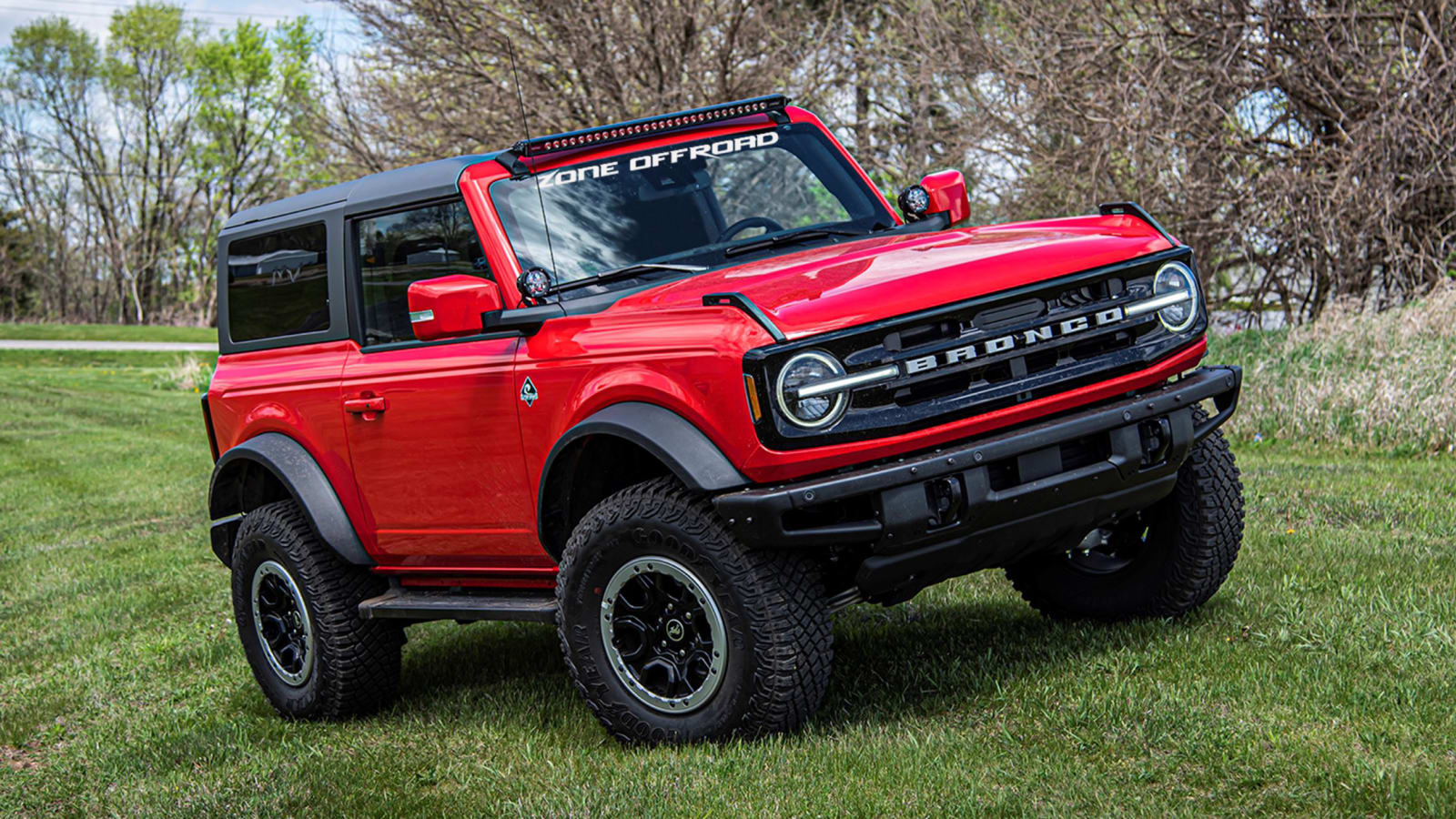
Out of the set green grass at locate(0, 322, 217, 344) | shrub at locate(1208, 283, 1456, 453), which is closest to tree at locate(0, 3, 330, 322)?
green grass at locate(0, 322, 217, 344)

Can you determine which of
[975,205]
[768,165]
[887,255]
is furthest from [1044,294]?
[975,205]

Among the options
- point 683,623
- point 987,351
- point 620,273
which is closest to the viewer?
point 987,351

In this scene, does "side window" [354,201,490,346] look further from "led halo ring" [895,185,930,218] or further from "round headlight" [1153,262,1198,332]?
"round headlight" [1153,262,1198,332]

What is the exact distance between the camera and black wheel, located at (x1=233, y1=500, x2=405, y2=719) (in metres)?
5.84

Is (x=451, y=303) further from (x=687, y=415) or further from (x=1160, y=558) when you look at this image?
(x=1160, y=558)

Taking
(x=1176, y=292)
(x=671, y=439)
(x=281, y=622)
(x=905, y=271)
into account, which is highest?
(x=905, y=271)

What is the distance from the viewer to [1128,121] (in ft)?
47.4

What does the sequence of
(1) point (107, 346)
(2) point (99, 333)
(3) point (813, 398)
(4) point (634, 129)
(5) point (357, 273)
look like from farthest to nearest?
(2) point (99, 333), (1) point (107, 346), (5) point (357, 273), (4) point (634, 129), (3) point (813, 398)

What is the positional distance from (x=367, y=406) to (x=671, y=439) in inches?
68.7

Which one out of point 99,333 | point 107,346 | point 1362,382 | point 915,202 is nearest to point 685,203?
point 915,202

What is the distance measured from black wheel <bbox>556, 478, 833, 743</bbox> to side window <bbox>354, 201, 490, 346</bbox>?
1.32m

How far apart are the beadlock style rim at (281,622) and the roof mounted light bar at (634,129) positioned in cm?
198

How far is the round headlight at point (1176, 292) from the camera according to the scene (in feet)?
15.8

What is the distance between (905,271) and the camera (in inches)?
174
